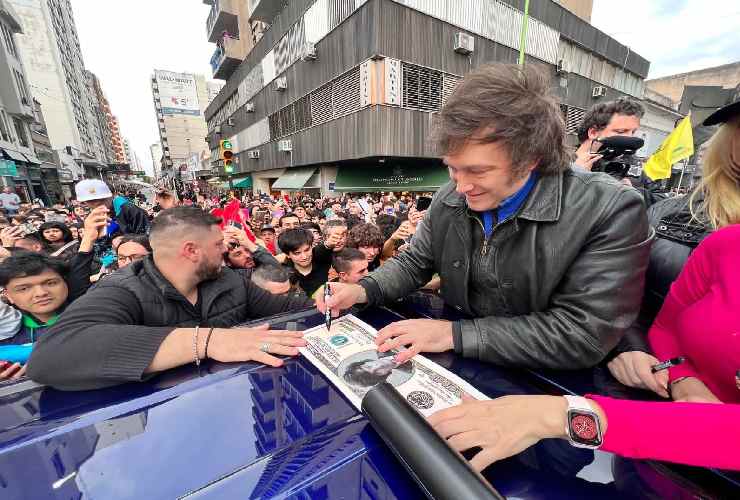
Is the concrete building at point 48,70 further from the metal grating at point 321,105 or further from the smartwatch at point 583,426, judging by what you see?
the smartwatch at point 583,426

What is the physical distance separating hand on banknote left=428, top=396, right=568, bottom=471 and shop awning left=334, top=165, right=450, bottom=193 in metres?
12.1

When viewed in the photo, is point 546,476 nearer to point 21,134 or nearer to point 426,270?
point 426,270

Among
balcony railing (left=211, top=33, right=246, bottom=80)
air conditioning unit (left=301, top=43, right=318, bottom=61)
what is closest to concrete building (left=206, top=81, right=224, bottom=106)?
balcony railing (left=211, top=33, right=246, bottom=80)

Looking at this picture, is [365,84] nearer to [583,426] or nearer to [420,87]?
[420,87]

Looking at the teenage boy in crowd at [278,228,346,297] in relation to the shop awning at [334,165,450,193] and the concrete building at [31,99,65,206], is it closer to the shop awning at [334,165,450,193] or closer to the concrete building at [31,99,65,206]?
the shop awning at [334,165,450,193]

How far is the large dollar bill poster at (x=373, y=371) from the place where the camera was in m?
0.81

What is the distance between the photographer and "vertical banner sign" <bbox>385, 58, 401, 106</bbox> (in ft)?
33.0

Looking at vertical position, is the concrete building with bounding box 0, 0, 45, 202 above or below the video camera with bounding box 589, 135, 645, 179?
above

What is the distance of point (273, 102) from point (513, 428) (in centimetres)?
1908

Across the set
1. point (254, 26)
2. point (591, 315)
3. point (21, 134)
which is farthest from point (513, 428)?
point (21, 134)

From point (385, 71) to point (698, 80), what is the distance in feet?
90.0

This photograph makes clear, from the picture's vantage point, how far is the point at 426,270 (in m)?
1.45

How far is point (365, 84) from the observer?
10.3 metres

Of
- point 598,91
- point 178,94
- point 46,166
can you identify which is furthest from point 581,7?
point 178,94
